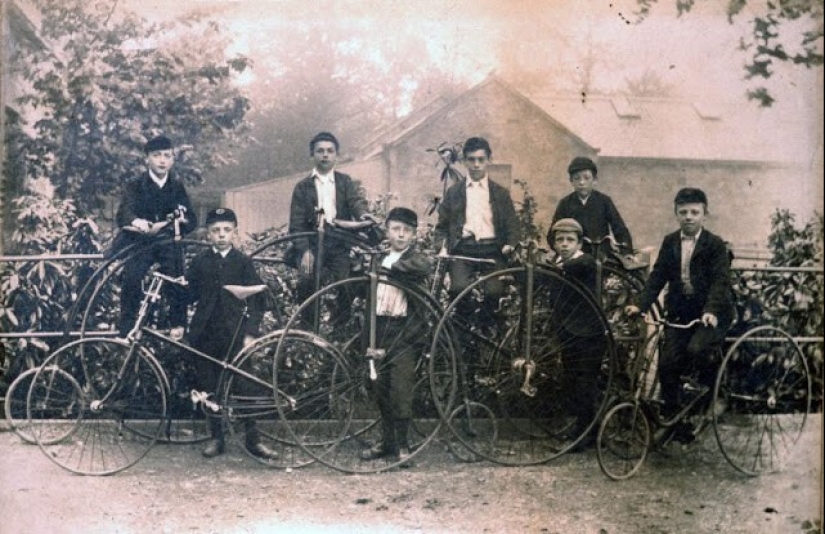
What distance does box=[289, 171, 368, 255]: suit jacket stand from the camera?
150 inches

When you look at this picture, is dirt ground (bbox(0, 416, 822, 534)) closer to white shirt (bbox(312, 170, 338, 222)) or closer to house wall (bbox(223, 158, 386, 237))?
house wall (bbox(223, 158, 386, 237))

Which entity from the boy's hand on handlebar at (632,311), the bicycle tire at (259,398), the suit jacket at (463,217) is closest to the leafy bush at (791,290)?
the boy's hand on handlebar at (632,311)

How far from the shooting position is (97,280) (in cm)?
381

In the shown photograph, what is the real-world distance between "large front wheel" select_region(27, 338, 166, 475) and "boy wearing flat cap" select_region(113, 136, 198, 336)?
0.76 feet

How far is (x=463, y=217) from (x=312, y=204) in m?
0.78

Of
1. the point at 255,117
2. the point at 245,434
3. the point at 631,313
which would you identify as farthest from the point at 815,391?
the point at 255,117

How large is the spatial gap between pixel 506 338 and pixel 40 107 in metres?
2.66

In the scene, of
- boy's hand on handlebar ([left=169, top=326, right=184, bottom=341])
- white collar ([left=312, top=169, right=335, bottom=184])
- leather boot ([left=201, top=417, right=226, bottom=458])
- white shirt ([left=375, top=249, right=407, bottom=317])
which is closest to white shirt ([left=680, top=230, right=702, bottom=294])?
white shirt ([left=375, top=249, right=407, bottom=317])

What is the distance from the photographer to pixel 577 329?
383cm

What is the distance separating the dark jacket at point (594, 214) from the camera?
153 inches

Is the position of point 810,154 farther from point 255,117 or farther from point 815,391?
point 255,117

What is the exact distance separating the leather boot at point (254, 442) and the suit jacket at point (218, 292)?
0.38 metres

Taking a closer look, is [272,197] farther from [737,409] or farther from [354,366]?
[737,409]

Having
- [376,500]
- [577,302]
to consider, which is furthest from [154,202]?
[577,302]
